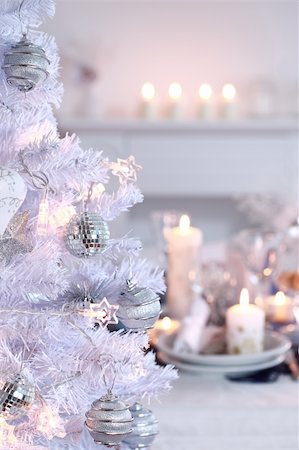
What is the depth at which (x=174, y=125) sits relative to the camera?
339cm

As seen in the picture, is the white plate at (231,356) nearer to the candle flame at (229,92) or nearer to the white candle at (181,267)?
the white candle at (181,267)

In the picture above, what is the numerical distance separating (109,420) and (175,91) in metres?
2.97

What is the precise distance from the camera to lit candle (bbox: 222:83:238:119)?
135 inches

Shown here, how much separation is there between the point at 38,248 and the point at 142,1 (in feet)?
10.3

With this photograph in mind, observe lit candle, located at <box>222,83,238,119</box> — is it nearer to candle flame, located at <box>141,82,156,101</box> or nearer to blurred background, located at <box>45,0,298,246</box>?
blurred background, located at <box>45,0,298,246</box>

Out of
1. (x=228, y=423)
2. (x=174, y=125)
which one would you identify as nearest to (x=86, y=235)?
(x=228, y=423)

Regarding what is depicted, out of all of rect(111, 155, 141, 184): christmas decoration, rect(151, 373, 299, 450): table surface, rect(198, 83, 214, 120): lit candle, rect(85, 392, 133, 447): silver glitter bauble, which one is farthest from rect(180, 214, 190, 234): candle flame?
rect(198, 83, 214, 120): lit candle

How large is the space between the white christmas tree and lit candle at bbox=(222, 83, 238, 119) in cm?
277

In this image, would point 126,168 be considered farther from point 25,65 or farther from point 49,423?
point 49,423

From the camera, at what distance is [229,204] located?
12.0 feet

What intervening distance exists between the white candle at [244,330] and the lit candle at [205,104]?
2.43m

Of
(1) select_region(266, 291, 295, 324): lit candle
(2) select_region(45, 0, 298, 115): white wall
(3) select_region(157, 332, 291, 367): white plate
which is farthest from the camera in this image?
(2) select_region(45, 0, 298, 115): white wall

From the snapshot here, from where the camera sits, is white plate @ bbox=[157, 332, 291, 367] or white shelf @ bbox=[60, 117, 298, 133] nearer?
white plate @ bbox=[157, 332, 291, 367]

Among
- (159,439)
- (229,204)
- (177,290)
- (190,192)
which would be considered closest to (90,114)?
(190,192)
